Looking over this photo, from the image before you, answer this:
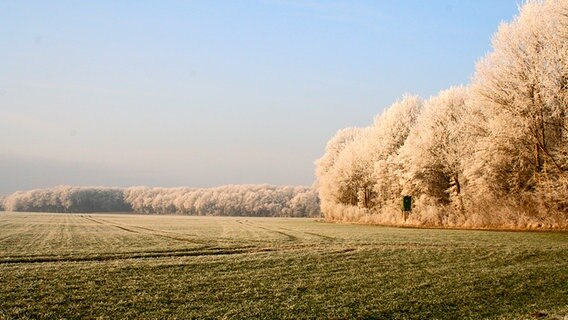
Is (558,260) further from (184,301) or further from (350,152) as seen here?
(350,152)

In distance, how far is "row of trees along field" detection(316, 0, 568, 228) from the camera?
39938 mm

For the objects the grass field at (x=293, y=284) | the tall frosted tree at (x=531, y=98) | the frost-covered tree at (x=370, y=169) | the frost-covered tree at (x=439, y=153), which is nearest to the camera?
the grass field at (x=293, y=284)

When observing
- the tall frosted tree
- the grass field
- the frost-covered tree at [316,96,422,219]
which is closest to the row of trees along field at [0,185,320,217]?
the frost-covered tree at [316,96,422,219]

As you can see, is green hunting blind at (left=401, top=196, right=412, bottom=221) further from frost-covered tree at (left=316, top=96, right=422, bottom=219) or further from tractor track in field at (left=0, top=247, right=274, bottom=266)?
tractor track in field at (left=0, top=247, right=274, bottom=266)

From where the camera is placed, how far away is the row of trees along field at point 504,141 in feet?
131

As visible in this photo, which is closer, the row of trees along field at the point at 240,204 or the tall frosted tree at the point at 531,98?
the tall frosted tree at the point at 531,98

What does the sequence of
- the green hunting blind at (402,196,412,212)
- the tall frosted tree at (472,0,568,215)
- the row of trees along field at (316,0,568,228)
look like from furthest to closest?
the green hunting blind at (402,196,412,212), the row of trees along field at (316,0,568,228), the tall frosted tree at (472,0,568,215)

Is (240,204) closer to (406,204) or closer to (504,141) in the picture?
(406,204)

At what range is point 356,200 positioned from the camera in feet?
291

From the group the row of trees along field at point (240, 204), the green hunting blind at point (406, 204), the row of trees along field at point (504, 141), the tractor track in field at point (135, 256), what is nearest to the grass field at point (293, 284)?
the tractor track in field at point (135, 256)

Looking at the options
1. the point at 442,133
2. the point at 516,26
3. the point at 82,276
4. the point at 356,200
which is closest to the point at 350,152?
the point at 356,200

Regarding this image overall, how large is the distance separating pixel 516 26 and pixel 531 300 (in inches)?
1404

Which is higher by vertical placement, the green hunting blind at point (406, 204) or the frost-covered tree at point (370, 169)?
the frost-covered tree at point (370, 169)

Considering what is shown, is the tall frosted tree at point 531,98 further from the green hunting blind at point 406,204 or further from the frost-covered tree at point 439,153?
the green hunting blind at point 406,204
